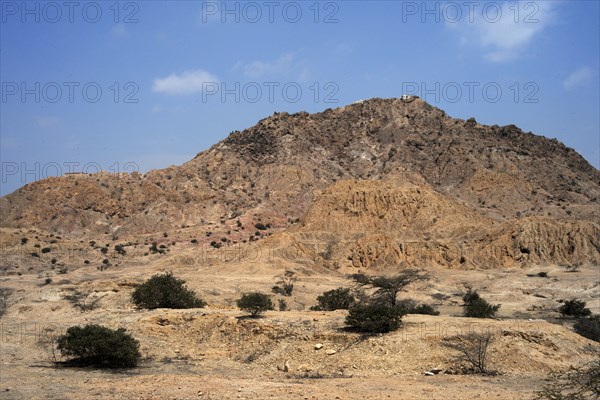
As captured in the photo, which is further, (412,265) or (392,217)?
(392,217)

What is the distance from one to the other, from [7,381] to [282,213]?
2822 inches

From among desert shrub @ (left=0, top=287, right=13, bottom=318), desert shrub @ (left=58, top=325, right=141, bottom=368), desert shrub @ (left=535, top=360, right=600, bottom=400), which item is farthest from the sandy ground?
desert shrub @ (left=0, top=287, right=13, bottom=318)

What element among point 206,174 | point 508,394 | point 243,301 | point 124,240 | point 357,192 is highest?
point 206,174

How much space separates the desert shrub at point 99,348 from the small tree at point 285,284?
68.5 ft

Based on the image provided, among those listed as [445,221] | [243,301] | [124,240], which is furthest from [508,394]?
[124,240]

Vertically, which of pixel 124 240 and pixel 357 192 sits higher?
pixel 357 192

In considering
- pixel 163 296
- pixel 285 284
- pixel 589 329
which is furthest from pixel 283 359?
pixel 285 284

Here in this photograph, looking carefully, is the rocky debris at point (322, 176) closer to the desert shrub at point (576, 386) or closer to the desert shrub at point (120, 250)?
the desert shrub at point (120, 250)

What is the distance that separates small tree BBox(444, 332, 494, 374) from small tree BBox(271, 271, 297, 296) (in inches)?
825

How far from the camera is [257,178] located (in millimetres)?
95562

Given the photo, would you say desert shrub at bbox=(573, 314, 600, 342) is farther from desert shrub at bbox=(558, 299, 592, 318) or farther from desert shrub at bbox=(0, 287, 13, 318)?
desert shrub at bbox=(0, 287, 13, 318)

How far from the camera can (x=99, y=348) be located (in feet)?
58.3

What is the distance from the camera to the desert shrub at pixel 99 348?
1770 cm

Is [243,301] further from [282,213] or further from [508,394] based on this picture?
[282,213]
